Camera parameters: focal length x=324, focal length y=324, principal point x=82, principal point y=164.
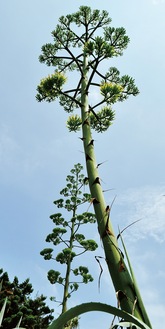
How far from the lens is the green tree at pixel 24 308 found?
1547cm

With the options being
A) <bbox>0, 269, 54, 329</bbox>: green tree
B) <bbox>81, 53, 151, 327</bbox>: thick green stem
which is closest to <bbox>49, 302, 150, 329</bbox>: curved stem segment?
<bbox>81, 53, 151, 327</bbox>: thick green stem

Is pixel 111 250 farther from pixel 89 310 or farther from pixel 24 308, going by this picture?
pixel 24 308

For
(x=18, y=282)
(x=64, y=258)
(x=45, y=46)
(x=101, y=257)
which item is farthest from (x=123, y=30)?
(x=18, y=282)

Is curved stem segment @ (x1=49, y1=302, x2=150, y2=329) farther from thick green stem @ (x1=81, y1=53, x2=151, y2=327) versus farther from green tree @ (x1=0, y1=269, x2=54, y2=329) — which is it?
green tree @ (x1=0, y1=269, x2=54, y2=329)

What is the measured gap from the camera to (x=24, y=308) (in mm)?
16016

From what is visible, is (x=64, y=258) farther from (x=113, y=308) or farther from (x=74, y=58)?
(x=113, y=308)

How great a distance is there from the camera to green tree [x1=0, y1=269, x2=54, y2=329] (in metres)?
15.5

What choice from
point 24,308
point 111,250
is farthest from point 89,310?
point 24,308

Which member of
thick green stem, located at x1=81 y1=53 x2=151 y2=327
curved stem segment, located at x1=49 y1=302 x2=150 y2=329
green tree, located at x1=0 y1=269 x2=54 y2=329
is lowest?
curved stem segment, located at x1=49 y1=302 x2=150 y2=329

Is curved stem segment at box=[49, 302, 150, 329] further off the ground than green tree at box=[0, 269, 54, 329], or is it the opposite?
green tree at box=[0, 269, 54, 329]

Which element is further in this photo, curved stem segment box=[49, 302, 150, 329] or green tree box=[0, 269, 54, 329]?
green tree box=[0, 269, 54, 329]

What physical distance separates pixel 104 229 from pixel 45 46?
496 centimetres

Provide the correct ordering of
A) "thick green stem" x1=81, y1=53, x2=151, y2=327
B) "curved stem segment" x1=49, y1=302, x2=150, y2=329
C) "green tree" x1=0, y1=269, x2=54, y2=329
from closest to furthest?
1. "curved stem segment" x1=49, y1=302, x2=150, y2=329
2. "thick green stem" x1=81, y1=53, x2=151, y2=327
3. "green tree" x1=0, y1=269, x2=54, y2=329

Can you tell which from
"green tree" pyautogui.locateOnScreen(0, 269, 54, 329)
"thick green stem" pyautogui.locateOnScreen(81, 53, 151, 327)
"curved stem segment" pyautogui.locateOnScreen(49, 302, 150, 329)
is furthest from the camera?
"green tree" pyautogui.locateOnScreen(0, 269, 54, 329)
